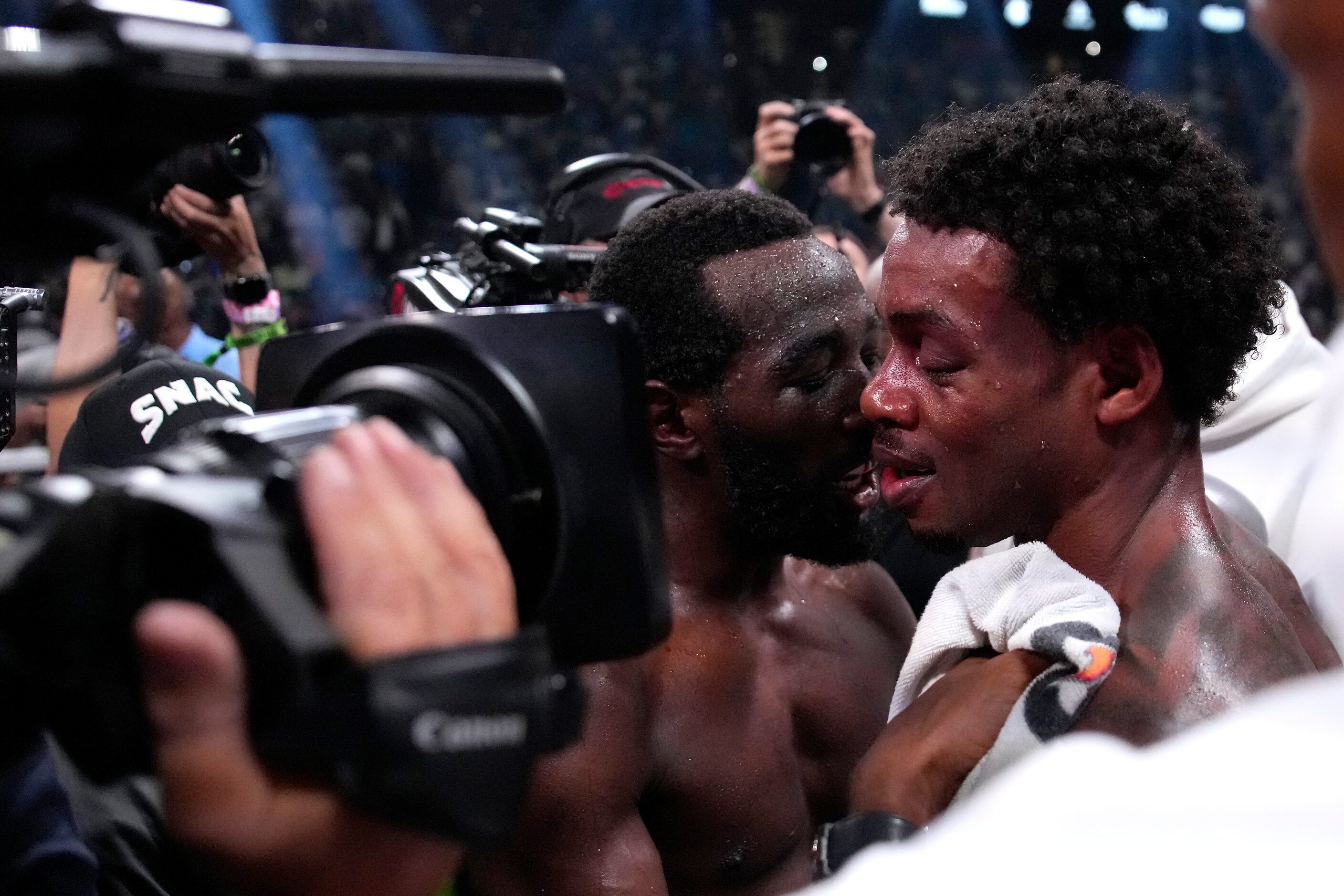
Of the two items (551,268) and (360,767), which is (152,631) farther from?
(551,268)

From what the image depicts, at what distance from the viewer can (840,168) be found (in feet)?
11.4

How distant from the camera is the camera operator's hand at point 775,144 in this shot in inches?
131

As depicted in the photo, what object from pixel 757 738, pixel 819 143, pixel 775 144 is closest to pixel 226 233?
pixel 775 144

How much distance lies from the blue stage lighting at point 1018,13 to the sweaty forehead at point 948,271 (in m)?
9.05

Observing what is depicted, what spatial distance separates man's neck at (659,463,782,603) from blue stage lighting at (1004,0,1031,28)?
344 inches

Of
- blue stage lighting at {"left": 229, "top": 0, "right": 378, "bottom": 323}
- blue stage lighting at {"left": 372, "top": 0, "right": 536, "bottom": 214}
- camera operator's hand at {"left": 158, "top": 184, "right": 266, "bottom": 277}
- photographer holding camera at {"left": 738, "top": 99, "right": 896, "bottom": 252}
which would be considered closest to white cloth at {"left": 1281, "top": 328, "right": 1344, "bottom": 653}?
camera operator's hand at {"left": 158, "top": 184, "right": 266, "bottom": 277}

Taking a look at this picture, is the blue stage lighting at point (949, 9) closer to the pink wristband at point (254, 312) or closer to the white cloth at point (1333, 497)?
A: the pink wristband at point (254, 312)

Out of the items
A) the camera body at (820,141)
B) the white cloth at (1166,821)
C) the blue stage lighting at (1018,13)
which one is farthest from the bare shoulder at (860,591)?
the blue stage lighting at (1018,13)

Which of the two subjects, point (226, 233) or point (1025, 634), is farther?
point (226, 233)

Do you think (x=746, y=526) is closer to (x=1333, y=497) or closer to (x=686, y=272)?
(x=686, y=272)

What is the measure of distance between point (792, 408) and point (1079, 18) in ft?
28.9

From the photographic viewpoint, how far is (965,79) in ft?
32.5

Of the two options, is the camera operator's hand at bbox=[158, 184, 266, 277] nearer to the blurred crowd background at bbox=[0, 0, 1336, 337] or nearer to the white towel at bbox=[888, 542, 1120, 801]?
the white towel at bbox=[888, 542, 1120, 801]

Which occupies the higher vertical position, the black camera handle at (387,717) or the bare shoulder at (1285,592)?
the black camera handle at (387,717)
